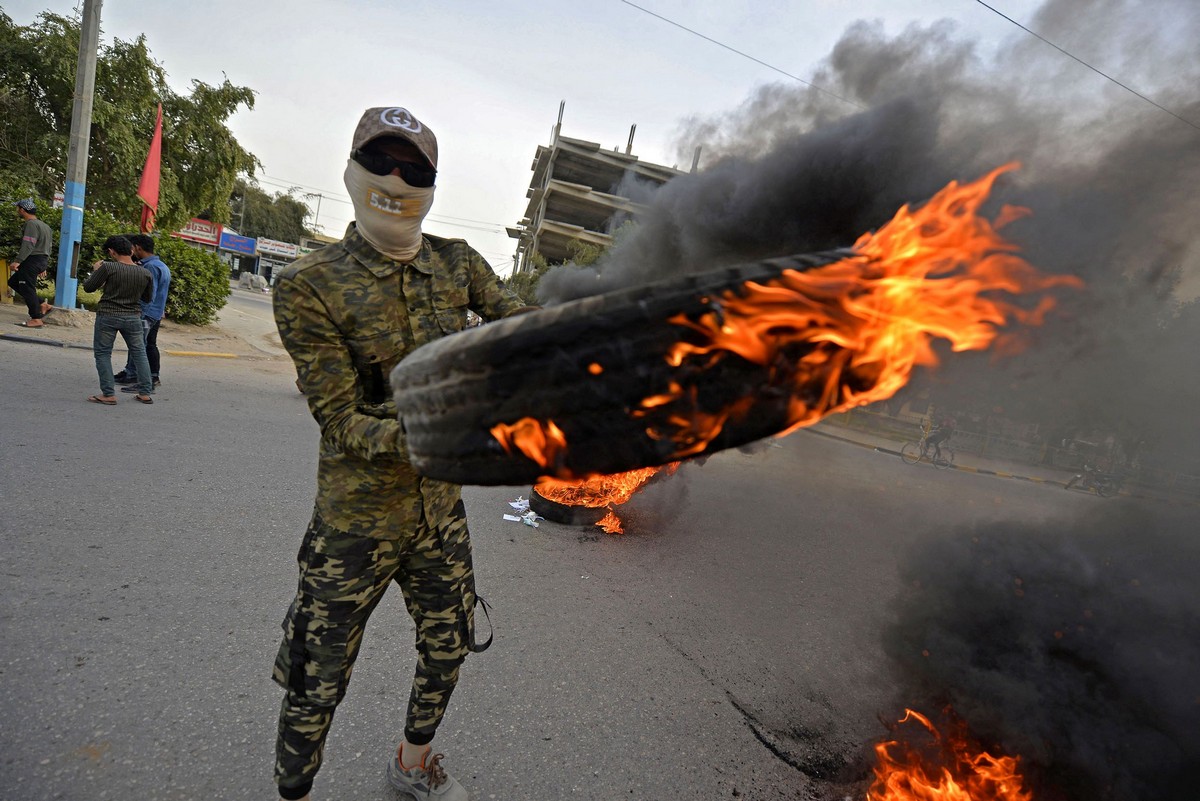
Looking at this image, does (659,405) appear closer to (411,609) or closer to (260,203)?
(411,609)

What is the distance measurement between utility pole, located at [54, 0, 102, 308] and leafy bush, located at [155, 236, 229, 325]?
2.36m

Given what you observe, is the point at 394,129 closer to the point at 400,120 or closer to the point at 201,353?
the point at 400,120

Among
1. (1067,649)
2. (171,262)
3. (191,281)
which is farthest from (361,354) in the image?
(171,262)

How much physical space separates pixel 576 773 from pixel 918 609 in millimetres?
2408

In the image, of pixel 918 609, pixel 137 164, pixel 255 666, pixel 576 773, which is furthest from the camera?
pixel 137 164

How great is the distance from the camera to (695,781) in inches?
92.4

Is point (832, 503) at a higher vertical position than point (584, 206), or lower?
lower

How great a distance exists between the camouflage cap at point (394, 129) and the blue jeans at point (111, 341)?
230 inches

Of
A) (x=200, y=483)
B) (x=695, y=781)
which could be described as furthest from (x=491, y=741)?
(x=200, y=483)

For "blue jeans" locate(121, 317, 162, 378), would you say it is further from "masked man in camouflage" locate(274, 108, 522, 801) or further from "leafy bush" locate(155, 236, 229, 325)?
"masked man in camouflage" locate(274, 108, 522, 801)

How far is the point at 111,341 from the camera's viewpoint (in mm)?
6004

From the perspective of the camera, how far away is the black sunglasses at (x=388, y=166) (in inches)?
66.7

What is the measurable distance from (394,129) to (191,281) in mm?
14166

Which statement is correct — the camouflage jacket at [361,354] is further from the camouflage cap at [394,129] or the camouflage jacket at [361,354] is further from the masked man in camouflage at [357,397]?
the camouflage cap at [394,129]
